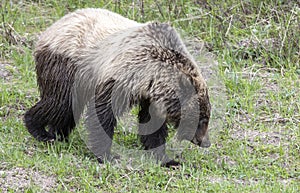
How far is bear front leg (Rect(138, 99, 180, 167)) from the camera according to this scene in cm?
636

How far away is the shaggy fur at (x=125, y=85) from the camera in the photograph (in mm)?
5832

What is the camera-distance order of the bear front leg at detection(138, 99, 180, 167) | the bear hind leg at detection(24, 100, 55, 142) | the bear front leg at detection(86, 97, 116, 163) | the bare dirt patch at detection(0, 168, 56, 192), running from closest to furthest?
the bare dirt patch at detection(0, 168, 56, 192) → the bear front leg at detection(86, 97, 116, 163) → the bear front leg at detection(138, 99, 180, 167) → the bear hind leg at detection(24, 100, 55, 142)

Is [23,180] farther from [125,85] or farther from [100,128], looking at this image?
[125,85]

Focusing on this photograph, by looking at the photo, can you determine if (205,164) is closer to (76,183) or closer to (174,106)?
(174,106)

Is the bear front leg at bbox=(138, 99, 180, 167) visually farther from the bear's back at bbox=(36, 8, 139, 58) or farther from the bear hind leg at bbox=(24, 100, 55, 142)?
the bear hind leg at bbox=(24, 100, 55, 142)

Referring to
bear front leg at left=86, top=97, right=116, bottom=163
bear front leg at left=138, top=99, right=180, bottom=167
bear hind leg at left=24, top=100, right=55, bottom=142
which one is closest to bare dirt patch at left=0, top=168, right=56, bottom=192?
bear front leg at left=86, top=97, right=116, bottom=163

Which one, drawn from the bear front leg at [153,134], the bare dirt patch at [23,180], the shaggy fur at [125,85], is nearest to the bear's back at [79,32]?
the shaggy fur at [125,85]

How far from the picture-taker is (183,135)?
614 cm

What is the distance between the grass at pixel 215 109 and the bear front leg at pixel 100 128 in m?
0.13

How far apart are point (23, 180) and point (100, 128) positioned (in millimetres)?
834

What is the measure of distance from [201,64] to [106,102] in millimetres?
2571

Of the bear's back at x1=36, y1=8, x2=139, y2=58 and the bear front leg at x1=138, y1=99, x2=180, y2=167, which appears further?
the bear front leg at x1=138, y1=99, x2=180, y2=167

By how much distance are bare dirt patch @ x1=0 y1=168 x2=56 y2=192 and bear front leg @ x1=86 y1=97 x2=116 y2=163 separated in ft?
1.87

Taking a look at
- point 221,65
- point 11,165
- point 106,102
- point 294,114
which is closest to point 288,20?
point 221,65
